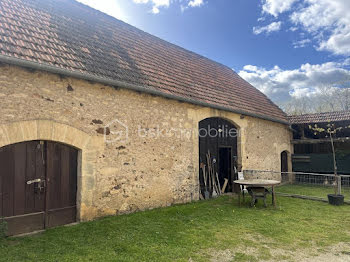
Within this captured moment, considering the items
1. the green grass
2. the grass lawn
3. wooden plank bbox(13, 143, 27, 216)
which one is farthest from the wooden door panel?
the green grass

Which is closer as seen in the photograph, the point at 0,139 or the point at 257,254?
the point at 257,254

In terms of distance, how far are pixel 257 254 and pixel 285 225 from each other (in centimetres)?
187

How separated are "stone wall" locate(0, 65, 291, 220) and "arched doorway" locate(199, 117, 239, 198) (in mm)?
441

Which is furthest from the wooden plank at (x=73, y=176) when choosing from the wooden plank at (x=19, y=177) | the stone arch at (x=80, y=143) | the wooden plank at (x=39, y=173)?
the wooden plank at (x=19, y=177)

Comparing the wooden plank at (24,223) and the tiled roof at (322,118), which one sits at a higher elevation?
the tiled roof at (322,118)

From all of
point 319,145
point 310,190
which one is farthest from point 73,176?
point 319,145

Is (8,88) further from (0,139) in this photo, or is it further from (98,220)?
(98,220)

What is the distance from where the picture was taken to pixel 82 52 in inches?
246

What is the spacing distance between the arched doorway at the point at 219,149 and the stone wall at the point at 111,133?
0.44 m

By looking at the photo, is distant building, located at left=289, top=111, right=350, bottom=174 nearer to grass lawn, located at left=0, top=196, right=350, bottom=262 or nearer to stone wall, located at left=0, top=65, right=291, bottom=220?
grass lawn, located at left=0, top=196, right=350, bottom=262

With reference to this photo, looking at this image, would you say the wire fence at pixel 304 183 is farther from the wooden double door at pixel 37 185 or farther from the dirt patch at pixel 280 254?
the wooden double door at pixel 37 185

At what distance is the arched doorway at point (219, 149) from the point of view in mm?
8672

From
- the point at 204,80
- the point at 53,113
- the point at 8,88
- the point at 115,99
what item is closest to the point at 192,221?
the point at 115,99

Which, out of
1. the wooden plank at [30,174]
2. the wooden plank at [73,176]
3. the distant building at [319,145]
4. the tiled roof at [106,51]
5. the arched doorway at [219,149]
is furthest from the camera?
the distant building at [319,145]
